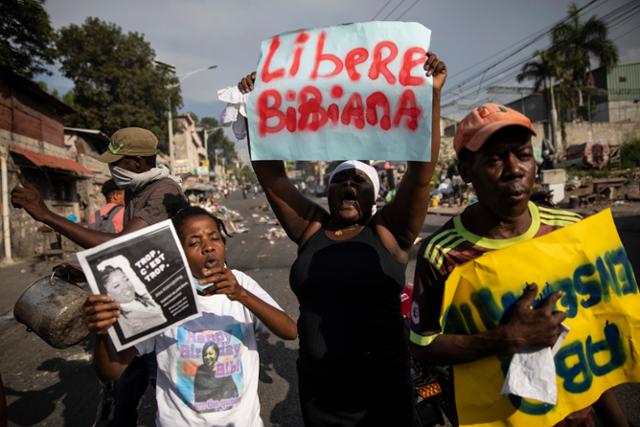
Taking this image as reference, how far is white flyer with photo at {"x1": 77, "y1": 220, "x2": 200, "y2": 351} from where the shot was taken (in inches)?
56.0

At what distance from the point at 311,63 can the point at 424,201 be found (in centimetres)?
82

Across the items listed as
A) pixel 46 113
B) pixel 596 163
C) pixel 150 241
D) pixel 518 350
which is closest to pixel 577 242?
pixel 518 350

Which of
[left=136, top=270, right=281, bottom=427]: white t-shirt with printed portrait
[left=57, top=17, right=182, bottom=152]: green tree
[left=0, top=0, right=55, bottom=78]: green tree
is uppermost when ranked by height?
[left=57, top=17, right=182, bottom=152]: green tree

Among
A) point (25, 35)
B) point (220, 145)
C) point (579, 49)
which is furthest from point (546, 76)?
point (220, 145)

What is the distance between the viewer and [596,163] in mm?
28016

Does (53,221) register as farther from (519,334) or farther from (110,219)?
(519,334)

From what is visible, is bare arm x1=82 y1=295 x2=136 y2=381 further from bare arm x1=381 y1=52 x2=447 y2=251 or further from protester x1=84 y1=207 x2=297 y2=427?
bare arm x1=381 y1=52 x2=447 y2=251

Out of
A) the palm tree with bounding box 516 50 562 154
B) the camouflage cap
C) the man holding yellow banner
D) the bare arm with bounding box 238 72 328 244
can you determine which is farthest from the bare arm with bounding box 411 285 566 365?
the palm tree with bounding box 516 50 562 154

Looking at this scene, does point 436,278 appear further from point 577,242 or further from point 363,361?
point 363,361

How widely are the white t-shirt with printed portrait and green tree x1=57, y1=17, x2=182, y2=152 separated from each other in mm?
31317

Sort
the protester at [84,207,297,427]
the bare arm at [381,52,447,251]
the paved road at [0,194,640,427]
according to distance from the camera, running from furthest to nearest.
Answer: the paved road at [0,194,640,427]
the protester at [84,207,297,427]
the bare arm at [381,52,447,251]

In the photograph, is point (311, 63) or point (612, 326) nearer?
point (612, 326)

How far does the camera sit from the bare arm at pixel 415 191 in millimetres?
1635

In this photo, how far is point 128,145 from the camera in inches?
96.8
